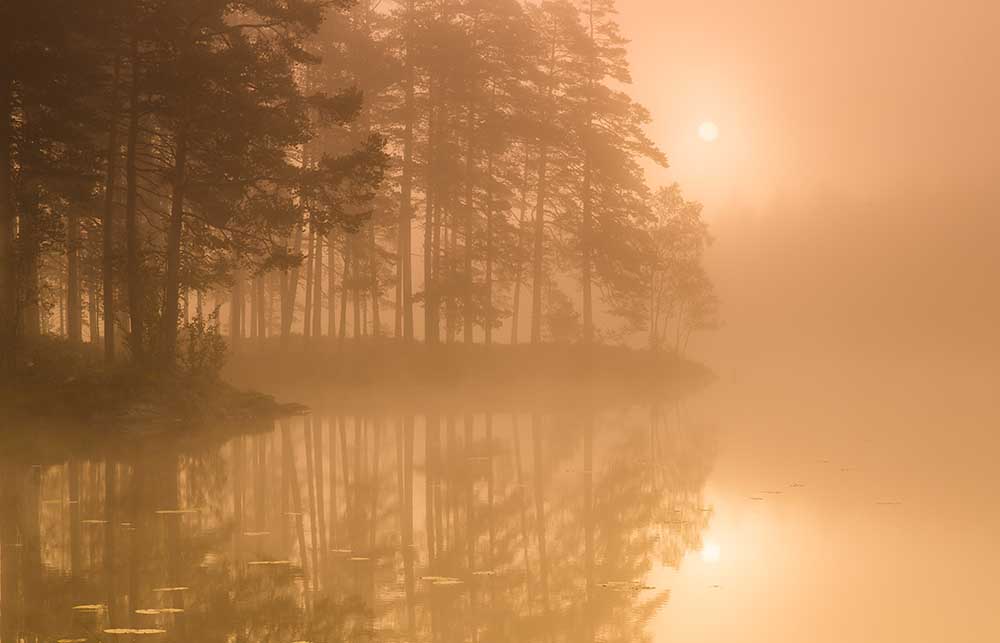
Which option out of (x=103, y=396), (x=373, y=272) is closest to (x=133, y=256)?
(x=103, y=396)

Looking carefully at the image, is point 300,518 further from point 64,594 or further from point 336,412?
point 336,412

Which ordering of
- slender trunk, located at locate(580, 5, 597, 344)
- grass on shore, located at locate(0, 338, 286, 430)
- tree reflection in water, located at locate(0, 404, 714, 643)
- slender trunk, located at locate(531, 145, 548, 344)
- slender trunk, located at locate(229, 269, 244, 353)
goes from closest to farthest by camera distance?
tree reflection in water, located at locate(0, 404, 714, 643) → grass on shore, located at locate(0, 338, 286, 430) → slender trunk, located at locate(229, 269, 244, 353) → slender trunk, located at locate(531, 145, 548, 344) → slender trunk, located at locate(580, 5, 597, 344)

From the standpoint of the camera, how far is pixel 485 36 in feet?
151

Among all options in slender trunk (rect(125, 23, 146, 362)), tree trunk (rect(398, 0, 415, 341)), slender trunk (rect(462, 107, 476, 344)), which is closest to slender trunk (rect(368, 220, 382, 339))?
tree trunk (rect(398, 0, 415, 341))

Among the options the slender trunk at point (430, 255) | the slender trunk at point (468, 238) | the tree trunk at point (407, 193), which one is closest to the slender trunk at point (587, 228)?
the slender trunk at point (468, 238)

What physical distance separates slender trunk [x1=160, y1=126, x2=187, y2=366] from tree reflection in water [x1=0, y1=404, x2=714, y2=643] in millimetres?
3888

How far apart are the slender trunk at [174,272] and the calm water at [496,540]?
3781 millimetres

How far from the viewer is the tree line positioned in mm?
26359

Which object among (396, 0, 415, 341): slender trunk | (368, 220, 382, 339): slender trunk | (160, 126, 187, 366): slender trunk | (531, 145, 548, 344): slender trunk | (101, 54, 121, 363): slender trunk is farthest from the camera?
(531, 145, 548, 344): slender trunk

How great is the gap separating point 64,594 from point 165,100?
18785 mm

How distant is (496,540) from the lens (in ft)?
42.2

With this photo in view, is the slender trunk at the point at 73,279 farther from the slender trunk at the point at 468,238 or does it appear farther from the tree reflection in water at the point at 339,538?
Answer: the tree reflection in water at the point at 339,538

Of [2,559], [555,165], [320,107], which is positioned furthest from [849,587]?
[555,165]

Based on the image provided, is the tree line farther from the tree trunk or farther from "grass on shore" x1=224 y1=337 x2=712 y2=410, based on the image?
"grass on shore" x1=224 y1=337 x2=712 y2=410
